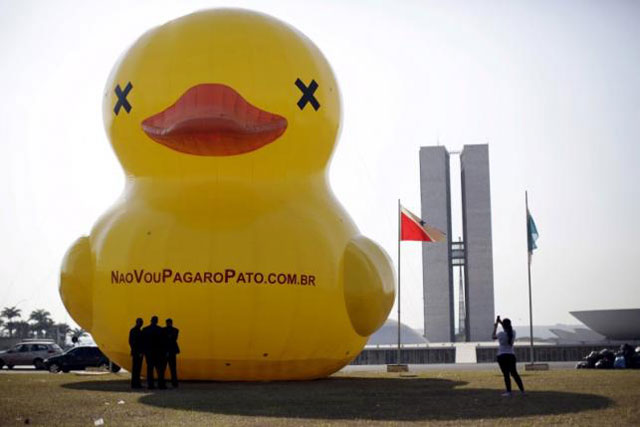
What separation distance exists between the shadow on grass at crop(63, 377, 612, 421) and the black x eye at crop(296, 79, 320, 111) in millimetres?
5123

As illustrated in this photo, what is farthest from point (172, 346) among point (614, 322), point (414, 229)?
point (614, 322)

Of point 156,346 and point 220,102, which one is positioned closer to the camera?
point 156,346

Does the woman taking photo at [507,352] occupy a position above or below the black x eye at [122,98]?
below

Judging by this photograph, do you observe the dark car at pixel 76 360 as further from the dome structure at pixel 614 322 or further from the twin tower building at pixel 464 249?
the twin tower building at pixel 464 249

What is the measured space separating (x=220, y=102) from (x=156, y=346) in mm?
4302

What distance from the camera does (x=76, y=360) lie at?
30.2m

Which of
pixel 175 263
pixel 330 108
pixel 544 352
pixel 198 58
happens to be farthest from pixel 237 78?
pixel 544 352

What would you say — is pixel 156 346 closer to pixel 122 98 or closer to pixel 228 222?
pixel 228 222

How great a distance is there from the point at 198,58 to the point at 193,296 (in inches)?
170

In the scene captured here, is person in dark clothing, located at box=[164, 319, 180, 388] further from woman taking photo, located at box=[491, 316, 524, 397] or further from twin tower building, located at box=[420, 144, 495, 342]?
twin tower building, located at box=[420, 144, 495, 342]

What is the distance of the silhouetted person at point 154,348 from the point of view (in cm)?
1523

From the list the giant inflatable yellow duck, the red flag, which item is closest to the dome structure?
the red flag

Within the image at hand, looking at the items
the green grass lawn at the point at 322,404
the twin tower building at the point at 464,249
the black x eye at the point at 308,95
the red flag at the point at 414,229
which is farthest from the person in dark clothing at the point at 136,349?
the twin tower building at the point at 464,249

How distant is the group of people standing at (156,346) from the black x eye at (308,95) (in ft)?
15.6
